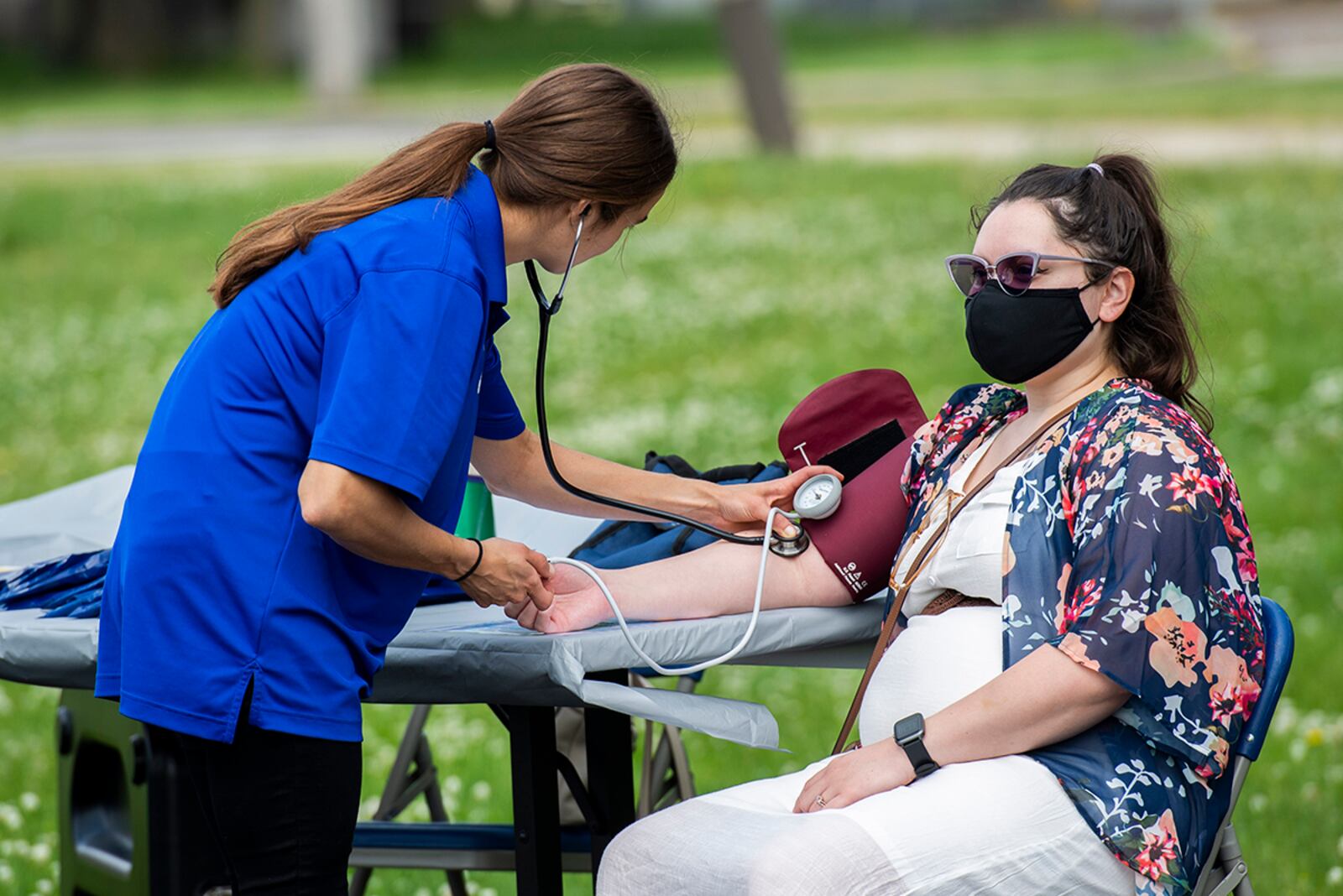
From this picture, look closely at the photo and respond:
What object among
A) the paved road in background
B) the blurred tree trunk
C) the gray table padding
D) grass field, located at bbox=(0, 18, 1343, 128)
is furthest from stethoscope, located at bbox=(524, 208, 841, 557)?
the blurred tree trunk

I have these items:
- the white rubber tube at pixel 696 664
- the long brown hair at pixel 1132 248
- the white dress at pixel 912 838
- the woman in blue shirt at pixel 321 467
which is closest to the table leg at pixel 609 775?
the white rubber tube at pixel 696 664

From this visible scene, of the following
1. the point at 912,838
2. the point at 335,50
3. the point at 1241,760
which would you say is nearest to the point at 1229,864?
the point at 1241,760

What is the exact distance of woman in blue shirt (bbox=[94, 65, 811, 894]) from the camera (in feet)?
7.42

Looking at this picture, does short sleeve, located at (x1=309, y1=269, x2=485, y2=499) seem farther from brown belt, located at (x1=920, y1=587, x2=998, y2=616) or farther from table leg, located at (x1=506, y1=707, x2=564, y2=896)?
brown belt, located at (x1=920, y1=587, x2=998, y2=616)

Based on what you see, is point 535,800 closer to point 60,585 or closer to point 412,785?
point 60,585

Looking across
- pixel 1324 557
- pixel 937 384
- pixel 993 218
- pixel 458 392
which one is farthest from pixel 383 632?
pixel 937 384

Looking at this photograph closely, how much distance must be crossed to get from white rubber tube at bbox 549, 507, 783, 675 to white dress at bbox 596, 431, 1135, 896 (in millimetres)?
227

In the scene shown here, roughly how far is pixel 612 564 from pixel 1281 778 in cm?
232

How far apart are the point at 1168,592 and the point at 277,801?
1294 mm

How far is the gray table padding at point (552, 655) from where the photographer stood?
2.52 m

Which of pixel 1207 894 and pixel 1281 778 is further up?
pixel 1207 894

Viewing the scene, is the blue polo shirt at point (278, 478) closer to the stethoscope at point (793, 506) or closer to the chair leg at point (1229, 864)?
the stethoscope at point (793, 506)

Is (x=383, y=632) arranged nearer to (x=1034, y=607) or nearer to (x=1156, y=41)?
(x=1034, y=607)

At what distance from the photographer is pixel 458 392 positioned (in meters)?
2.31
